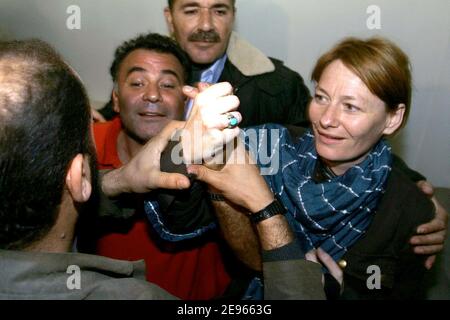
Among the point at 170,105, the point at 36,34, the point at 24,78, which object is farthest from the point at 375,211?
the point at 36,34

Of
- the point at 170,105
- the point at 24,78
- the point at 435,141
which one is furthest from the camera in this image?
the point at 435,141

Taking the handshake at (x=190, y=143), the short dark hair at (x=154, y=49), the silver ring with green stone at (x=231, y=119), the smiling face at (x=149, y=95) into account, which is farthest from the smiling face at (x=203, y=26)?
the silver ring with green stone at (x=231, y=119)

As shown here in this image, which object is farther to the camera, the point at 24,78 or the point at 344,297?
the point at 344,297

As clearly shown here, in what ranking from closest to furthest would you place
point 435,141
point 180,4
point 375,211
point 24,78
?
point 24,78
point 375,211
point 180,4
point 435,141

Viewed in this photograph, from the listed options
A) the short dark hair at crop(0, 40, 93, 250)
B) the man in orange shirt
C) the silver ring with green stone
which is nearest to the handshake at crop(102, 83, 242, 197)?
the silver ring with green stone

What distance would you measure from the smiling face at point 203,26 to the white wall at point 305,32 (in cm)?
39

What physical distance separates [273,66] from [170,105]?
2.02 ft

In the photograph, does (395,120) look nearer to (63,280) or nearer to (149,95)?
(149,95)

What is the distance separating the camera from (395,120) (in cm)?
126

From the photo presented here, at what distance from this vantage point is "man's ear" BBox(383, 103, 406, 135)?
49.0 inches

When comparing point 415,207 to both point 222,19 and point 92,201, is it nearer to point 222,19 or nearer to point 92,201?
point 92,201

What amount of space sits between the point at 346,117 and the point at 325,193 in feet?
0.76

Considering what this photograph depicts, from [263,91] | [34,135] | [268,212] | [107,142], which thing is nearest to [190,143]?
[268,212]
